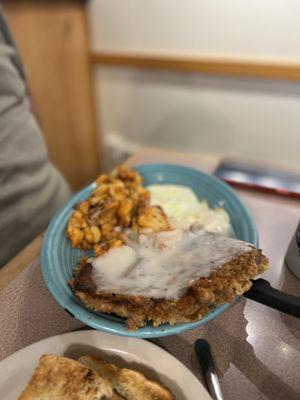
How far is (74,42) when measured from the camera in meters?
1.87

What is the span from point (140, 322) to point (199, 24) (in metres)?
1.53

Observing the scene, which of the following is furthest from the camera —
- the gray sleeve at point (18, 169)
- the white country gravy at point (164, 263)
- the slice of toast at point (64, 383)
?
the gray sleeve at point (18, 169)

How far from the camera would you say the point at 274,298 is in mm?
533

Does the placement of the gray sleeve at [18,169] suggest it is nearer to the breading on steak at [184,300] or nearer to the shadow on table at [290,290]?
the breading on steak at [184,300]

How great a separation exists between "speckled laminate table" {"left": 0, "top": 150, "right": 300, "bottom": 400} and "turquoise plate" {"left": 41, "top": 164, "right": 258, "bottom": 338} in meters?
0.07

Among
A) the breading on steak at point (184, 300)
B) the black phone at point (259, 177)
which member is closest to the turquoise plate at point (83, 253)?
the breading on steak at point (184, 300)

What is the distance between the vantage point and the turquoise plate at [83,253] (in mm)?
539

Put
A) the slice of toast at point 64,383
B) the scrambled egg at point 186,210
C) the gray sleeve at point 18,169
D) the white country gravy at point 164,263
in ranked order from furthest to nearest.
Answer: the gray sleeve at point 18,169 → the scrambled egg at point 186,210 → the white country gravy at point 164,263 → the slice of toast at point 64,383

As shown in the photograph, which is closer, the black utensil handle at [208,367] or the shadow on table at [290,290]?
the black utensil handle at [208,367]

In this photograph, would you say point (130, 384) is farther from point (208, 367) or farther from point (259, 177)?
point (259, 177)

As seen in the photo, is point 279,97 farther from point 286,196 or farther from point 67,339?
point 67,339

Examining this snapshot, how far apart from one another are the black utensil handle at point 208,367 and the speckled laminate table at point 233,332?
13mm

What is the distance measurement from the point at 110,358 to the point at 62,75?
169 cm

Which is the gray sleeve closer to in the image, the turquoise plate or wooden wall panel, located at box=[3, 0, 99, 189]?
the turquoise plate
